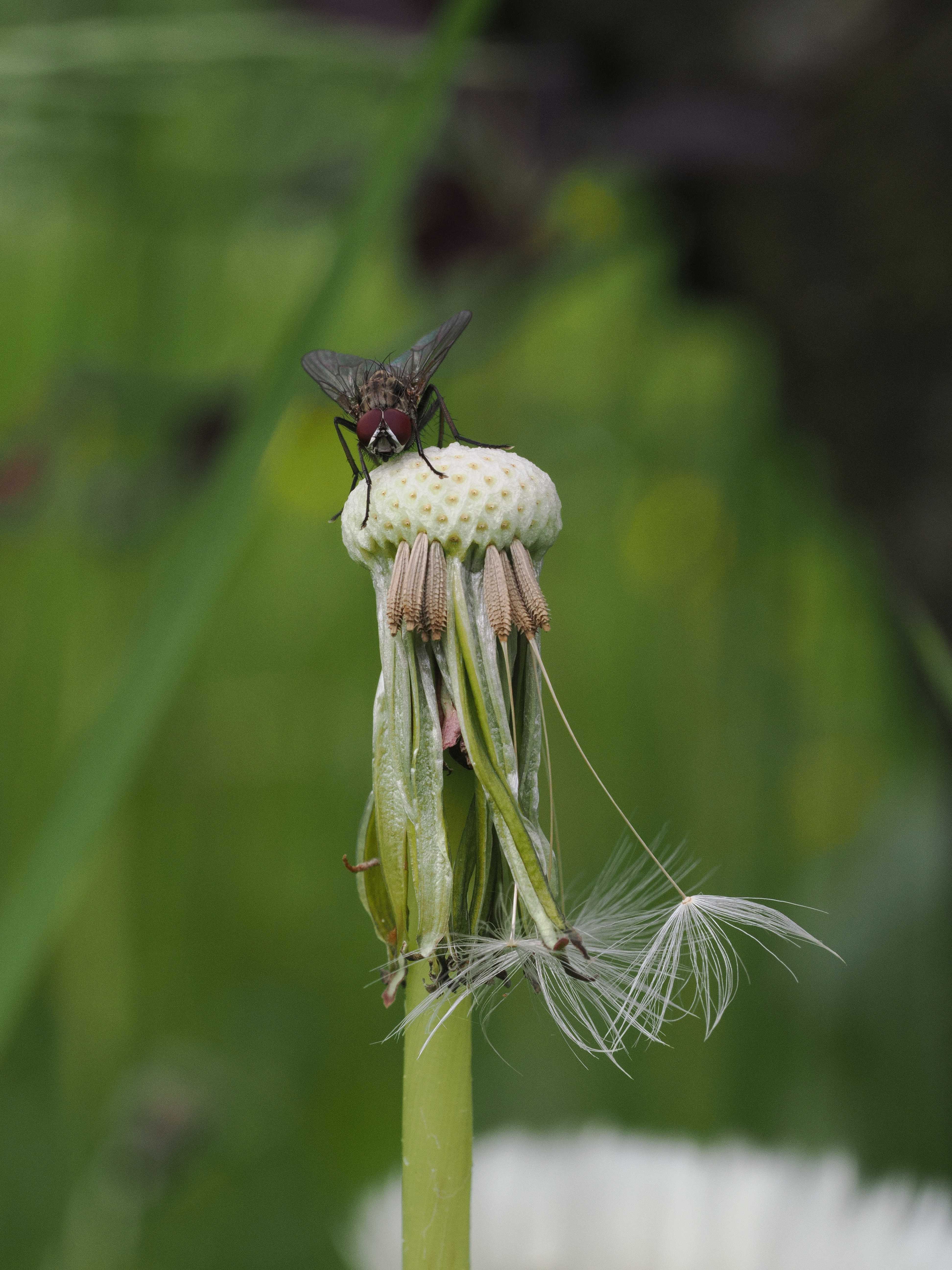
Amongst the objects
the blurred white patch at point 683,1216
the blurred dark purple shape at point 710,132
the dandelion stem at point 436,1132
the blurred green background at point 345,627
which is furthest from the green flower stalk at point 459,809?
the blurred dark purple shape at point 710,132

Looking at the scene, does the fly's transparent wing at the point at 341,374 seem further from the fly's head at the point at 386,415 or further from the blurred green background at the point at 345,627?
the blurred green background at the point at 345,627

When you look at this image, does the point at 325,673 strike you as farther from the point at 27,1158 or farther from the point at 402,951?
the point at 402,951

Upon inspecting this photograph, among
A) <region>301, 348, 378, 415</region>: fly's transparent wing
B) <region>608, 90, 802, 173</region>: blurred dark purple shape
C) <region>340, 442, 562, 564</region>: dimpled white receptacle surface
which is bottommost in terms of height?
<region>340, 442, 562, 564</region>: dimpled white receptacle surface

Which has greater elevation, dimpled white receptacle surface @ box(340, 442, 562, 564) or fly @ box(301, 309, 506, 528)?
fly @ box(301, 309, 506, 528)

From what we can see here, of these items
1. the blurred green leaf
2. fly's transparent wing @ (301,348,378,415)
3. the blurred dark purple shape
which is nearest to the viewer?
fly's transparent wing @ (301,348,378,415)

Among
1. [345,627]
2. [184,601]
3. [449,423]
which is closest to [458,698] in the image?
[449,423]

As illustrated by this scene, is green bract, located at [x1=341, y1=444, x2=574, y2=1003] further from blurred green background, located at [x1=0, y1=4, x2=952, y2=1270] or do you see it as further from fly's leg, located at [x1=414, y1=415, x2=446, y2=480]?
blurred green background, located at [x1=0, y1=4, x2=952, y2=1270]

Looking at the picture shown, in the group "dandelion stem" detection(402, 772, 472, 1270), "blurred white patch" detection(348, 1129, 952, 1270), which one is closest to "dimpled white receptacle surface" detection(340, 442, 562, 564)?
"dandelion stem" detection(402, 772, 472, 1270)
